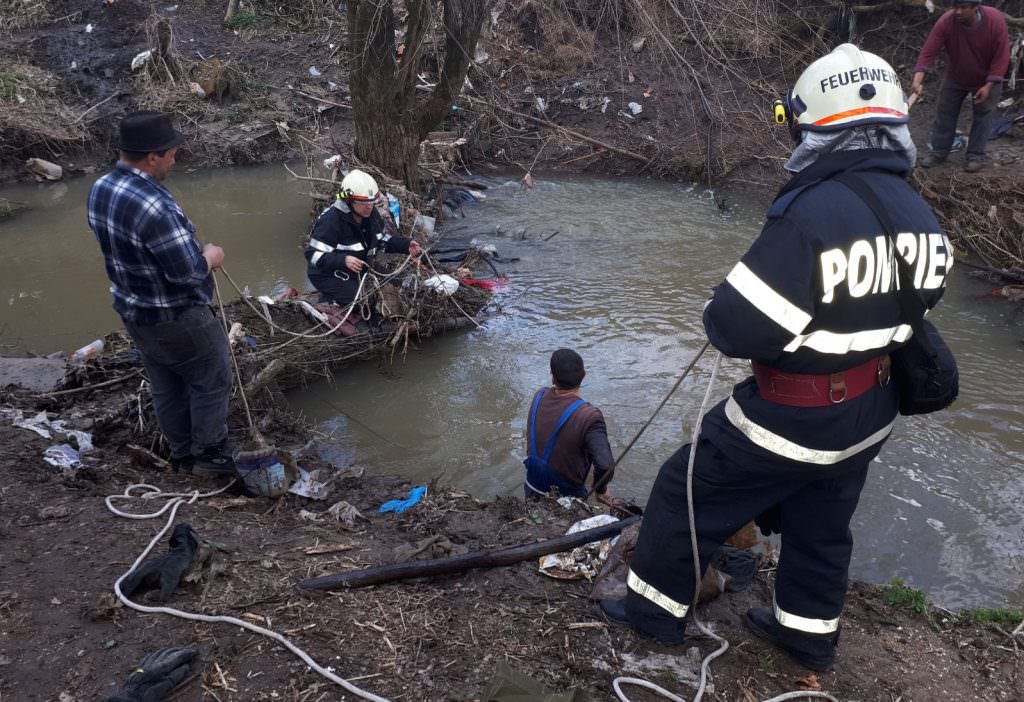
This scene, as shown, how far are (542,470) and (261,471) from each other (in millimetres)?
1555

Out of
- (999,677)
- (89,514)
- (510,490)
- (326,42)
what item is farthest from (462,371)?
(326,42)

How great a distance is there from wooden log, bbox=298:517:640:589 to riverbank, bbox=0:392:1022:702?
0.18 ft

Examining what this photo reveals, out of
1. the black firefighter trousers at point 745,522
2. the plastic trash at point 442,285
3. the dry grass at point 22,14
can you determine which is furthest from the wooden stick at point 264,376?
the dry grass at point 22,14

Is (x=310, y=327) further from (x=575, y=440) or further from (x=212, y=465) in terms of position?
(x=575, y=440)

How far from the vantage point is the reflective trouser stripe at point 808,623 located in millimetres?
2859

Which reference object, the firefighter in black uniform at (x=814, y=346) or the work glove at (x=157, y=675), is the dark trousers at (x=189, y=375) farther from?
the firefighter in black uniform at (x=814, y=346)

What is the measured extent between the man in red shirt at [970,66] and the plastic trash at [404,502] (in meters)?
7.55

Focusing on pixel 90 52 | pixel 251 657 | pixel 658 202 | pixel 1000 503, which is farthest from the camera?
pixel 90 52

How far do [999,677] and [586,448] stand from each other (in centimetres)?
200

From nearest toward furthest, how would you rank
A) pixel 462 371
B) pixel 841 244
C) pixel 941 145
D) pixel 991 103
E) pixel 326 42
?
pixel 841 244, pixel 462 371, pixel 991 103, pixel 941 145, pixel 326 42

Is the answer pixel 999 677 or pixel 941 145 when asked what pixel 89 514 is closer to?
pixel 999 677

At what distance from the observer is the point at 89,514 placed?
3.68 meters

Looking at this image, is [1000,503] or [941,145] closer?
[1000,503]

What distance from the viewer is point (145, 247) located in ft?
12.3
